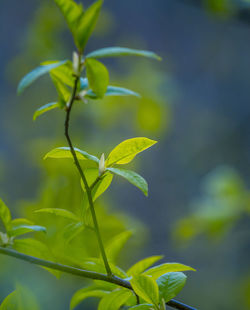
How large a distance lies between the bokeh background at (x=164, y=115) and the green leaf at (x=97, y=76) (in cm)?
84

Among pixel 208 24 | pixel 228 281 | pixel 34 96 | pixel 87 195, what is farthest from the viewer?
pixel 208 24

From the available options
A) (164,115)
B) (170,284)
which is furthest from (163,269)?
(164,115)

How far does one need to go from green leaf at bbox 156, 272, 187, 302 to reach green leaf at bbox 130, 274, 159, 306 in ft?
0.05

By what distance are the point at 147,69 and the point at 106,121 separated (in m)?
0.26

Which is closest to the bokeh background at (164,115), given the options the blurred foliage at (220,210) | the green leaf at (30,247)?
the blurred foliage at (220,210)

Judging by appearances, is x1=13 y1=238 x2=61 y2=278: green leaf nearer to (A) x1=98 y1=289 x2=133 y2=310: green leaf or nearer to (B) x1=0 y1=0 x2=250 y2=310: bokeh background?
(A) x1=98 y1=289 x2=133 y2=310: green leaf

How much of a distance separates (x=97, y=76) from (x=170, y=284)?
0.14 metres

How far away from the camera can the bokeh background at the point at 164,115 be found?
1172mm

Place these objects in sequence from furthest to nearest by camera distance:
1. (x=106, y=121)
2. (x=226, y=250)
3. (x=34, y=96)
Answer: (x=226, y=250)
(x=34, y=96)
(x=106, y=121)

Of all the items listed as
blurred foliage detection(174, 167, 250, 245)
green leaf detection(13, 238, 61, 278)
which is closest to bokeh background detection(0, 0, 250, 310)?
blurred foliage detection(174, 167, 250, 245)

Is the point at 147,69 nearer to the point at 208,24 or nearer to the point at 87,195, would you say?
the point at 208,24

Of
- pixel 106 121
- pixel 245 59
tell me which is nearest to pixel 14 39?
pixel 106 121

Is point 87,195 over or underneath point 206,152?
over

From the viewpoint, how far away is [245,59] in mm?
1919
